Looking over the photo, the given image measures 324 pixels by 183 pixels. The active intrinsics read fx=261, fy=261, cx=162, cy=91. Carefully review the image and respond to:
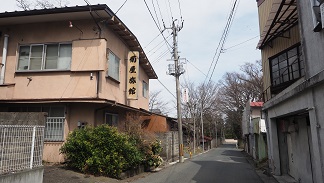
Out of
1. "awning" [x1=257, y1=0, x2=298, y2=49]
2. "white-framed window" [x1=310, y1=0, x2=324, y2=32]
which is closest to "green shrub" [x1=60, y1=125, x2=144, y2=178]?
"white-framed window" [x1=310, y1=0, x2=324, y2=32]

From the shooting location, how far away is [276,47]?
15.1m

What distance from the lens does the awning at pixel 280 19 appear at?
1075 centimetres

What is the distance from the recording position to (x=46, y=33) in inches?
562

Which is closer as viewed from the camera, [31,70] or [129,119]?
[31,70]

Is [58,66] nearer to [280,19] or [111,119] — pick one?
[111,119]

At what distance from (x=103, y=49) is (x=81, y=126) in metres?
4.12

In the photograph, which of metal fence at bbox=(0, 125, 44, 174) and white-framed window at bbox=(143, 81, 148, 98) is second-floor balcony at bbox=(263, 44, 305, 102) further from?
metal fence at bbox=(0, 125, 44, 174)

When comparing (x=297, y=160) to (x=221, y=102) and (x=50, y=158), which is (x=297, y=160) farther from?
(x=221, y=102)

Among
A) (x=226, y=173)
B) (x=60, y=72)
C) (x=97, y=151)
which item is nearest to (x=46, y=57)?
(x=60, y=72)

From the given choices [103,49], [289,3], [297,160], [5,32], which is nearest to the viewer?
[289,3]

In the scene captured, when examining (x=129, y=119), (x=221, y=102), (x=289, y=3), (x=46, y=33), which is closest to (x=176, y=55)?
(x=129, y=119)

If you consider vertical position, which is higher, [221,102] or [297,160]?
[221,102]

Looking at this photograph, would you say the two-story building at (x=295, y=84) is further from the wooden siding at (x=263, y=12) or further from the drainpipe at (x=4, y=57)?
the drainpipe at (x=4, y=57)

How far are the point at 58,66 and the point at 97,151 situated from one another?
5501 millimetres
